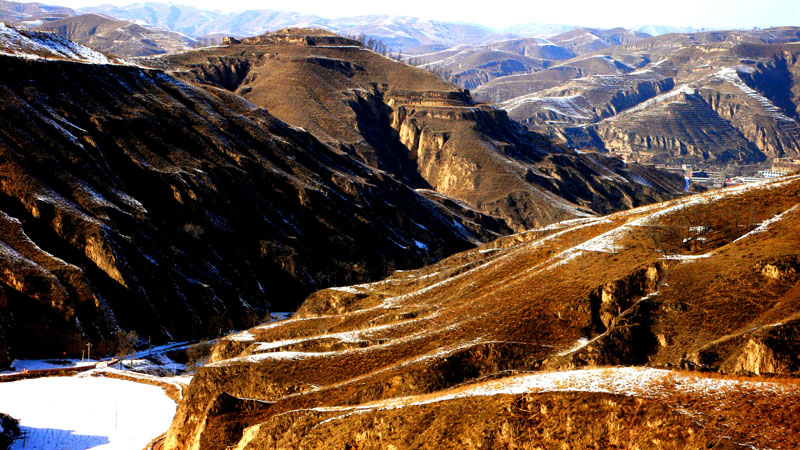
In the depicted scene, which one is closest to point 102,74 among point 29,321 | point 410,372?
point 29,321

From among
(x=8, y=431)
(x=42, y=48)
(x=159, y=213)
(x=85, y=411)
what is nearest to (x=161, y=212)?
(x=159, y=213)

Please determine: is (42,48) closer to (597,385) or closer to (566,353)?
(566,353)

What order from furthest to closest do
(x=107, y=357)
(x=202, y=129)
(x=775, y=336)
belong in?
(x=202, y=129), (x=107, y=357), (x=775, y=336)

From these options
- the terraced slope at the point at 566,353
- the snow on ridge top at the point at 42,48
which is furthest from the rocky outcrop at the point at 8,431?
the snow on ridge top at the point at 42,48

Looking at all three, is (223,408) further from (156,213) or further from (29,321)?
(156,213)

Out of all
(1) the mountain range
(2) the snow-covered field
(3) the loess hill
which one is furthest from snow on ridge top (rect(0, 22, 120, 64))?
(2) the snow-covered field
